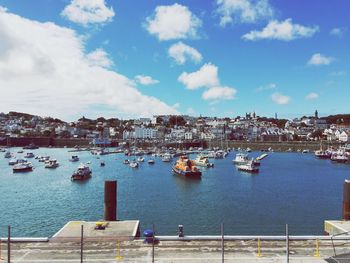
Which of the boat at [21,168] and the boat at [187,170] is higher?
the boat at [187,170]

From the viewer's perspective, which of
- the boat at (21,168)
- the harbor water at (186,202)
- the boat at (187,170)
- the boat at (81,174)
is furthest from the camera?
the boat at (21,168)

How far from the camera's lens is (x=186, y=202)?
179 feet

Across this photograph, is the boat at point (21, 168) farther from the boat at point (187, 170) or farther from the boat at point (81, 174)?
the boat at point (187, 170)

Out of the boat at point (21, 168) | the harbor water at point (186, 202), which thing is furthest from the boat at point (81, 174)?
the boat at point (21, 168)

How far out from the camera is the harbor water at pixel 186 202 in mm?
40219

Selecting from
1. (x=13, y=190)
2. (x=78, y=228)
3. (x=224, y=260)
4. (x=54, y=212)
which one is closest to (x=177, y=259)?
(x=224, y=260)

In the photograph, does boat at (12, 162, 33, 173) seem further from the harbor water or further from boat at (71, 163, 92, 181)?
boat at (71, 163, 92, 181)

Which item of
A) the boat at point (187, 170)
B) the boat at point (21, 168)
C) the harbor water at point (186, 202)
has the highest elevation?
the boat at point (187, 170)

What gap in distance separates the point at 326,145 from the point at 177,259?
629ft

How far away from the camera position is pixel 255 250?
21.3m

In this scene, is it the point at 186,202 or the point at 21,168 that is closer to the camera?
the point at 186,202

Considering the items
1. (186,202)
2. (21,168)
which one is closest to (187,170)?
(186,202)

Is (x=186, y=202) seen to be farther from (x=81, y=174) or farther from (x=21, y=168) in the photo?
(x=21, y=168)

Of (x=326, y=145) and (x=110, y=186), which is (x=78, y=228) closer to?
(x=110, y=186)
